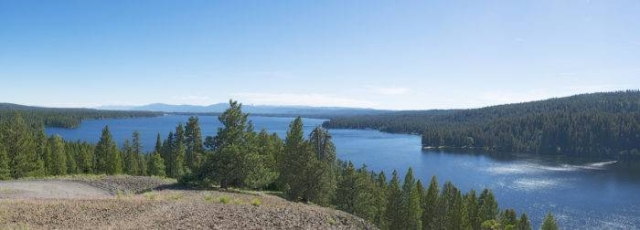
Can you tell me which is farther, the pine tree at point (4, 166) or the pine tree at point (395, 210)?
the pine tree at point (395, 210)

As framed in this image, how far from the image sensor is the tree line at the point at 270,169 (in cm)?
4712

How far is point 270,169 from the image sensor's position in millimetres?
63000

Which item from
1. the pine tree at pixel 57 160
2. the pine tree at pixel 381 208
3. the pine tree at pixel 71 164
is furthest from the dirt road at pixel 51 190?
the pine tree at pixel 71 164

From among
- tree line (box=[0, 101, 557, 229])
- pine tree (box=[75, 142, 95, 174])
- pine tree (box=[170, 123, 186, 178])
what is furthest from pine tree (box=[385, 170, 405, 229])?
pine tree (box=[75, 142, 95, 174])

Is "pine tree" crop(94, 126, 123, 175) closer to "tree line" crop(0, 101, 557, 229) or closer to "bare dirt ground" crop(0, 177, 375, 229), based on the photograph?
"tree line" crop(0, 101, 557, 229)

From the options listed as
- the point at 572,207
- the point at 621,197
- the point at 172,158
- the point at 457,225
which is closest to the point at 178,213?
the point at 457,225

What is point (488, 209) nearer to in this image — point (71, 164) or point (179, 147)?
point (179, 147)

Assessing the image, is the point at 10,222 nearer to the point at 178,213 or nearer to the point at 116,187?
the point at 178,213

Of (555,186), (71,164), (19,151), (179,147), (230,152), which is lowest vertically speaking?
(555,186)

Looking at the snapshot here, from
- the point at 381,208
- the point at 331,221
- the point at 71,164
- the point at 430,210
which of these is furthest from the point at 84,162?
the point at 331,221

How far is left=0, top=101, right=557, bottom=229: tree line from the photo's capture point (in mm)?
47125

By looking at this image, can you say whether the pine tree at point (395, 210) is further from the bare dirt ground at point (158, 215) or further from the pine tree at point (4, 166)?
the pine tree at point (4, 166)

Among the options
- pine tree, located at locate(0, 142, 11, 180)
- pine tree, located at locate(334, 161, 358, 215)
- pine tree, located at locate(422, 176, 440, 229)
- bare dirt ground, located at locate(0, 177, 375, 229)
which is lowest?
pine tree, located at locate(422, 176, 440, 229)

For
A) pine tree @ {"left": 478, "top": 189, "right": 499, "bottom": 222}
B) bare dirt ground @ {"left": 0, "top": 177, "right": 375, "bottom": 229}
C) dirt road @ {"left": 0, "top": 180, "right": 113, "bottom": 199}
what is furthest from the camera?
pine tree @ {"left": 478, "top": 189, "right": 499, "bottom": 222}
